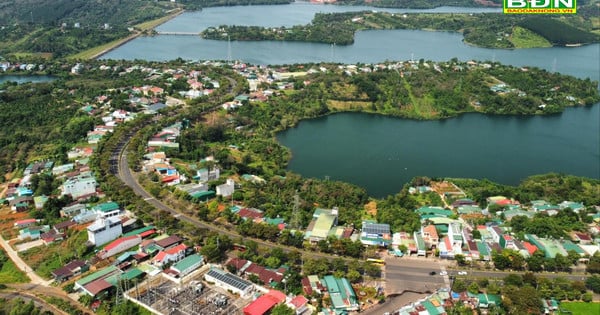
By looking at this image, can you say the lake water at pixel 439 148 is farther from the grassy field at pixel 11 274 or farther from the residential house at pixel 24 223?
the grassy field at pixel 11 274

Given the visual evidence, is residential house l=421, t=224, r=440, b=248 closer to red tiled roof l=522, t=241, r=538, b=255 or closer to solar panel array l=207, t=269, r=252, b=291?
red tiled roof l=522, t=241, r=538, b=255

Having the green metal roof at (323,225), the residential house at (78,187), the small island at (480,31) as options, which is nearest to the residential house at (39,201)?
the residential house at (78,187)

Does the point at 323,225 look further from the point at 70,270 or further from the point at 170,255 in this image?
the point at 70,270

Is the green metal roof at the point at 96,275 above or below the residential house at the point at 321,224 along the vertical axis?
below

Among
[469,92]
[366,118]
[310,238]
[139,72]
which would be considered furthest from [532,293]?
[139,72]

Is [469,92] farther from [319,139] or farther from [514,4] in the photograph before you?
[319,139]

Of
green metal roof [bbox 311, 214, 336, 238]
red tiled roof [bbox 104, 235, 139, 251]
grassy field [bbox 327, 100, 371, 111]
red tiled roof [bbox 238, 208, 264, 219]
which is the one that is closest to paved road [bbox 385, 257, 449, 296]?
green metal roof [bbox 311, 214, 336, 238]

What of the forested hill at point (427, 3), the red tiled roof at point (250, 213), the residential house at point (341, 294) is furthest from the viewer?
the forested hill at point (427, 3)
